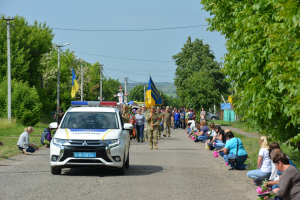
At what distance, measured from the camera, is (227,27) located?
567 inches

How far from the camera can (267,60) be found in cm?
914

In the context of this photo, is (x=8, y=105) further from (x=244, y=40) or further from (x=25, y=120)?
(x=244, y=40)

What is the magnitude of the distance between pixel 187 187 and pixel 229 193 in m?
1.01

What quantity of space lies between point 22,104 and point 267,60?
30870 mm

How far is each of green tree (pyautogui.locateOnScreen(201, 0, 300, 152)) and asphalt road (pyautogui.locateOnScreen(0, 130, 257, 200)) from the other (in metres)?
1.72

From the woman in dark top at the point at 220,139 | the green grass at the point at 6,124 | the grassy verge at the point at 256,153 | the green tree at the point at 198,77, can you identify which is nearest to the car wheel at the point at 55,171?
the grassy verge at the point at 256,153

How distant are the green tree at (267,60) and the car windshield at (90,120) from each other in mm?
3533

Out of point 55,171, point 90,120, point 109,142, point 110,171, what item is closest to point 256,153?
point 110,171

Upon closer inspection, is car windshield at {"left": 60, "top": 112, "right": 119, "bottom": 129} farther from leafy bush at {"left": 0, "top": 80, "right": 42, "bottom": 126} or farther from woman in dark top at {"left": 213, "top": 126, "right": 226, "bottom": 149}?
leafy bush at {"left": 0, "top": 80, "right": 42, "bottom": 126}

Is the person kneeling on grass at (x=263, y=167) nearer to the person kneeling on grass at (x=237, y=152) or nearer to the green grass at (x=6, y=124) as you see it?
the person kneeling on grass at (x=237, y=152)

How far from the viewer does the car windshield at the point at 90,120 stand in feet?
39.5

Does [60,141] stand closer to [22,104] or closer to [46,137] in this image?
[46,137]

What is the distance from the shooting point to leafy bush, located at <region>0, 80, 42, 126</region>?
36.8 metres

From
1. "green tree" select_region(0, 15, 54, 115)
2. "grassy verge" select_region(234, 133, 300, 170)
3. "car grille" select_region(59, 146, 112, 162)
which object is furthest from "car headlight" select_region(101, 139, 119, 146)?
"green tree" select_region(0, 15, 54, 115)
